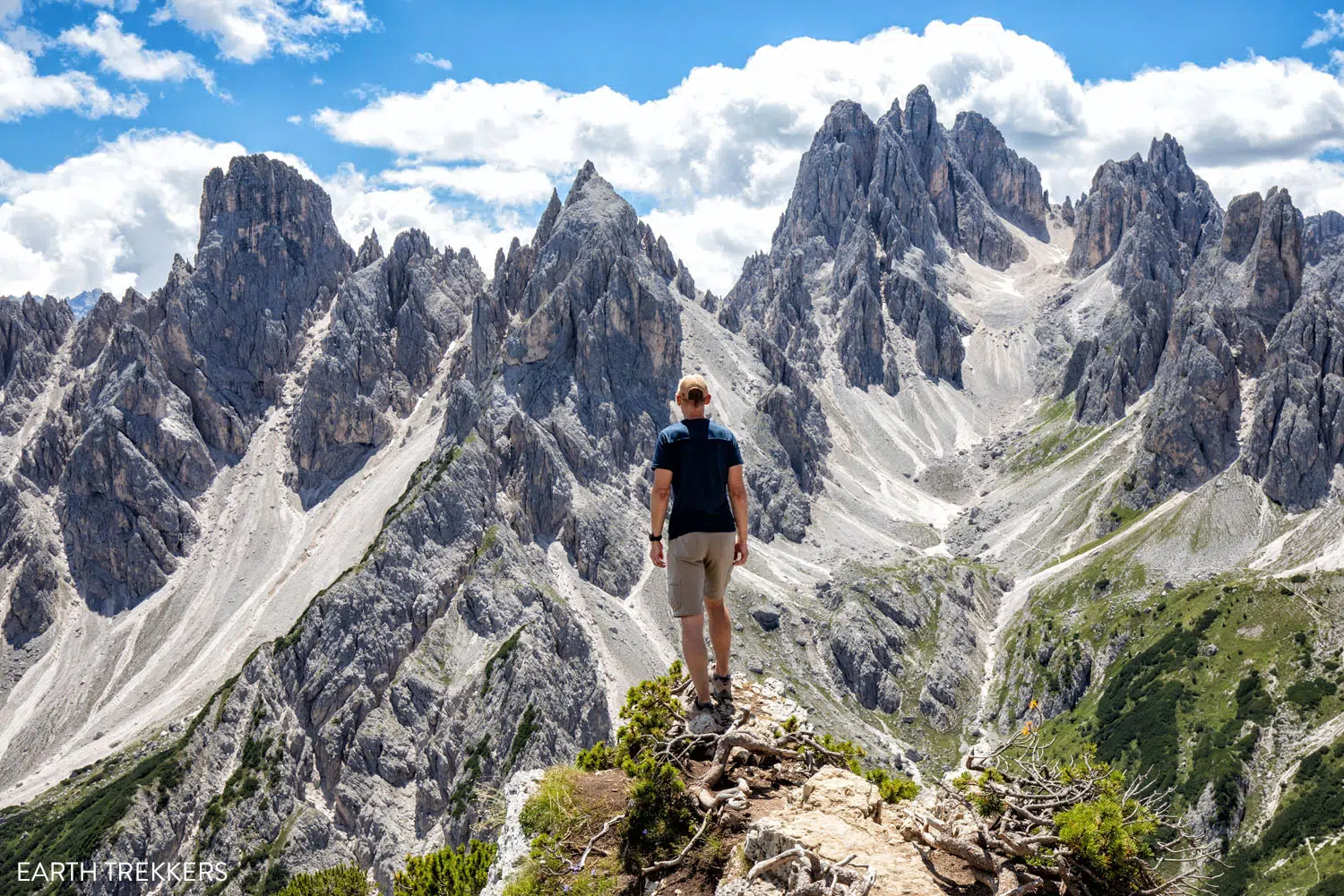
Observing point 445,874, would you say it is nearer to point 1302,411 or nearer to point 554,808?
point 554,808

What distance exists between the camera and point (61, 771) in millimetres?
177375

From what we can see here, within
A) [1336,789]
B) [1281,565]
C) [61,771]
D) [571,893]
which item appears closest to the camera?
[571,893]

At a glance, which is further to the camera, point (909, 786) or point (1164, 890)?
point (909, 786)

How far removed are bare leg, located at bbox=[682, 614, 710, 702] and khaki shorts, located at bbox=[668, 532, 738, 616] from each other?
0.93 feet

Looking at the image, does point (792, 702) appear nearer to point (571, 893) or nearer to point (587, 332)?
point (571, 893)

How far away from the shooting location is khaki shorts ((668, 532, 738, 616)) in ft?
54.1

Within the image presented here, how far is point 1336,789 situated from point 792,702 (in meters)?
122

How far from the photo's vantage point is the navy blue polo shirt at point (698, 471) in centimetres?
1623

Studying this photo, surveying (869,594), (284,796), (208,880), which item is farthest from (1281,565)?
(208,880)

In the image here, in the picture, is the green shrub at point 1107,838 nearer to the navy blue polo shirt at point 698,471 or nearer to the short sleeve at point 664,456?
the navy blue polo shirt at point 698,471

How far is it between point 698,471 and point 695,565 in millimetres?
1832

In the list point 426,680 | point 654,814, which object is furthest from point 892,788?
point 426,680

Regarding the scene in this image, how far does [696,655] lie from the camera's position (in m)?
17.1

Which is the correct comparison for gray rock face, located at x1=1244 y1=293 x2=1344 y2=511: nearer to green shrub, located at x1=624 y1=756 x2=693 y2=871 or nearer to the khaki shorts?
the khaki shorts
